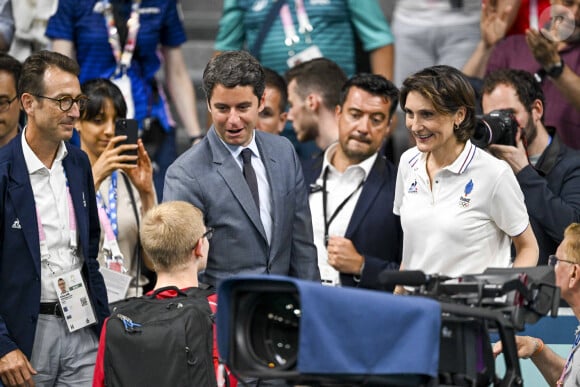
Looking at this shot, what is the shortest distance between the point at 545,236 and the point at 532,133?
0.56m

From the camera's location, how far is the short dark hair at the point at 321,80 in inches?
282

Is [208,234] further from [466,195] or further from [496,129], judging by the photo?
[496,129]

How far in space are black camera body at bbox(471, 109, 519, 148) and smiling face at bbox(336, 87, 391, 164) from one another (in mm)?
717

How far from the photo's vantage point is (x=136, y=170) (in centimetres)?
654

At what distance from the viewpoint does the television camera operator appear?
16.0 feet

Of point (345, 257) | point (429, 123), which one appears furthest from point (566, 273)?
point (345, 257)

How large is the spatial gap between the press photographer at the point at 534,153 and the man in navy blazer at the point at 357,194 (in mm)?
587

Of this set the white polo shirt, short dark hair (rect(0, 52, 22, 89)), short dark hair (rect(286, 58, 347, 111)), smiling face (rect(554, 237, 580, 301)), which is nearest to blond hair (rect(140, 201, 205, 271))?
the white polo shirt

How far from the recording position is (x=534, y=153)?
20.7ft

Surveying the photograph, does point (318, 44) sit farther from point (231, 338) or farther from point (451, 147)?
point (231, 338)

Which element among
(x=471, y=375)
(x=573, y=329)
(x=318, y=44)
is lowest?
(x=573, y=329)

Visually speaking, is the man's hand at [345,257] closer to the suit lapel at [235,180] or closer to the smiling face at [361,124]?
the smiling face at [361,124]

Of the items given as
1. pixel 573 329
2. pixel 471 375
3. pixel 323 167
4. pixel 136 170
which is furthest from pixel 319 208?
pixel 471 375

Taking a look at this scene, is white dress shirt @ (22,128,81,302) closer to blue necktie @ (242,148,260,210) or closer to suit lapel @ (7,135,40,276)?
suit lapel @ (7,135,40,276)
